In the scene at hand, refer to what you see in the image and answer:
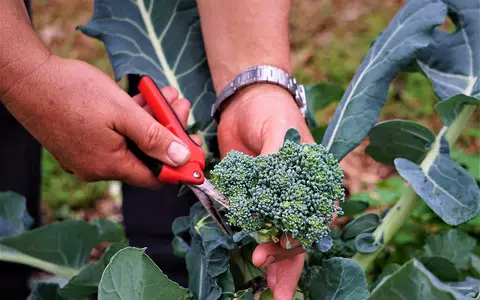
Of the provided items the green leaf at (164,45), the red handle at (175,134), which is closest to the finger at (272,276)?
the red handle at (175,134)

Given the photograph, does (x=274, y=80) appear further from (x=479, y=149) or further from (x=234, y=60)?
(x=479, y=149)

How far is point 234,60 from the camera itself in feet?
4.82

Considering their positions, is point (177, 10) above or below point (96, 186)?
above

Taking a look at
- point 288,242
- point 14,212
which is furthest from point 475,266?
point 14,212

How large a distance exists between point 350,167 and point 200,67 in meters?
1.27

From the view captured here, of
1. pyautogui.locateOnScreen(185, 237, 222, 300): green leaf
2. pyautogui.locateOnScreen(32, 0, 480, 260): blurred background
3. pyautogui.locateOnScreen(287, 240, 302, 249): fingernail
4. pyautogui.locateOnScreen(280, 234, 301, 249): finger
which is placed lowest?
pyautogui.locateOnScreen(32, 0, 480, 260): blurred background

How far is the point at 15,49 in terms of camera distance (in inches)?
48.6

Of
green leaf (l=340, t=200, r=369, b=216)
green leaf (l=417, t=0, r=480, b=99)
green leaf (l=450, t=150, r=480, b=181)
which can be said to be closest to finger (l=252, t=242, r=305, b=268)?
green leaf (l=340, t=200, r=369, b=216)

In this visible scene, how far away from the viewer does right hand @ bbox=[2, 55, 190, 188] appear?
1264 mm

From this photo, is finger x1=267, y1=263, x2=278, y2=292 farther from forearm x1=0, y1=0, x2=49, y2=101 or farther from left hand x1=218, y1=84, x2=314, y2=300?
forearm x1=0, y1=0, x2=49, y2=101

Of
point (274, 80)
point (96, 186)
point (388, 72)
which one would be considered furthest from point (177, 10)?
point (96, 186)

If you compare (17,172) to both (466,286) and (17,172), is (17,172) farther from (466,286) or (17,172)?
(466,286)

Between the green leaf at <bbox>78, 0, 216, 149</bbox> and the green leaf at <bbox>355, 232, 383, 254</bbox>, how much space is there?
0.45 m

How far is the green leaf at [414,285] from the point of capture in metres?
0.85
